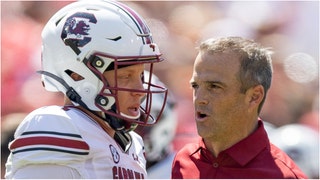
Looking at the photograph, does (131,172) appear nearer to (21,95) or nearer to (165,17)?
(21,95)

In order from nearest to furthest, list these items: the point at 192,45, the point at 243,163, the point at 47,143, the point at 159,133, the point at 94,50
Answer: the point at 47,143 < the point at 94,50 < the point at 243,163 < the point at 159,133 < the point at 192,45

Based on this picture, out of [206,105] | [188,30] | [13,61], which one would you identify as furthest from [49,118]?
[188,30]

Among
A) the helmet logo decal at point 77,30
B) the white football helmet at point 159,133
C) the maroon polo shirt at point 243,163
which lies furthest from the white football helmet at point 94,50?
the white football helmet at point 159,133

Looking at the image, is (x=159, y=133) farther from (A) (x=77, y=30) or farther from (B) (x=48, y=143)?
(B) (x=48, y=143)

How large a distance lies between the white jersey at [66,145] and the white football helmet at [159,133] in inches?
79.2

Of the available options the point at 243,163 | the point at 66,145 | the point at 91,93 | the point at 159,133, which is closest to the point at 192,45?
the point at 159,133

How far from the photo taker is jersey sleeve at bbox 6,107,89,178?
1.90 meters

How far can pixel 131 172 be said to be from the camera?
2119mm

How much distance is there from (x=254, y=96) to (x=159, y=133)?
190cm

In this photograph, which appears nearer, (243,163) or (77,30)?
(77,30)

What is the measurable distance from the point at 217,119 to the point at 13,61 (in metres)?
2.92

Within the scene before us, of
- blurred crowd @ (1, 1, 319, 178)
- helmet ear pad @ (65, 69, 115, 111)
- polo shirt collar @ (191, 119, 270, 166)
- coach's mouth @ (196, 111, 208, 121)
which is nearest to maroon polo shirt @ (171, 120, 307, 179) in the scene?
A: polo shirt collar @ (191, 119, 270, 166)

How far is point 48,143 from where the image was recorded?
1910 millimetres

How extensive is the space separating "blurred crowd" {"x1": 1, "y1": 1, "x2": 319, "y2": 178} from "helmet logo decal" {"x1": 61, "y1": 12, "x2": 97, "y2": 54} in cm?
236
